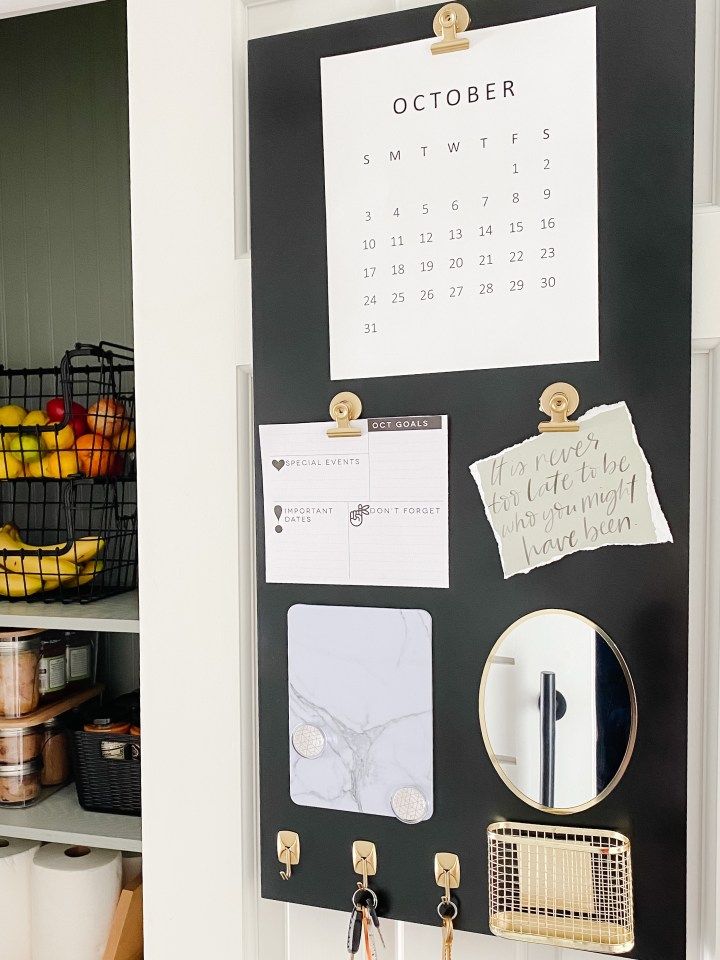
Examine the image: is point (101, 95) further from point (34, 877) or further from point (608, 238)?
point (34, 877)

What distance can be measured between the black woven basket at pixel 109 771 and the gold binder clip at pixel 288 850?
1.34 feet

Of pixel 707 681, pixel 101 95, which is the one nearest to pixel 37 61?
pixel 101 95

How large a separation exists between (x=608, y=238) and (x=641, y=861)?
1.91 feet

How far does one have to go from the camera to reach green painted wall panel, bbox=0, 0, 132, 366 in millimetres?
1491

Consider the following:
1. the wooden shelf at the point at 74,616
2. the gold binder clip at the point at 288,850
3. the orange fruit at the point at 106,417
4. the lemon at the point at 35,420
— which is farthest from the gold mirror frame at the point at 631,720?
the lemon at the point at 35,420

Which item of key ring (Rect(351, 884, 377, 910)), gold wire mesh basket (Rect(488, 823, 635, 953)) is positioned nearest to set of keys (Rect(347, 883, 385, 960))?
key ring (Rect(351, 884, 377, 910))

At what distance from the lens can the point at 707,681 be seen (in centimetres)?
77

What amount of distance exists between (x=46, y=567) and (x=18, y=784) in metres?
0.34

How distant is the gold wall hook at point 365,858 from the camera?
2.81 feet

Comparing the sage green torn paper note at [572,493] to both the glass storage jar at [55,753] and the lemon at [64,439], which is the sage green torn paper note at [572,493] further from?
the glass storage jar at [55,753]

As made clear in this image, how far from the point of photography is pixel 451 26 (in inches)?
31.5

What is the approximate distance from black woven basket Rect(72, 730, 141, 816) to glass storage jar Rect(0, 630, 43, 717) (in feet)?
0.33

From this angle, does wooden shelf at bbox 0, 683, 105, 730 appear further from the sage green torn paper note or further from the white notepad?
the sage green torn paper note

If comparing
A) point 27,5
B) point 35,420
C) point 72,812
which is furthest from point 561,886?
point 27,5
